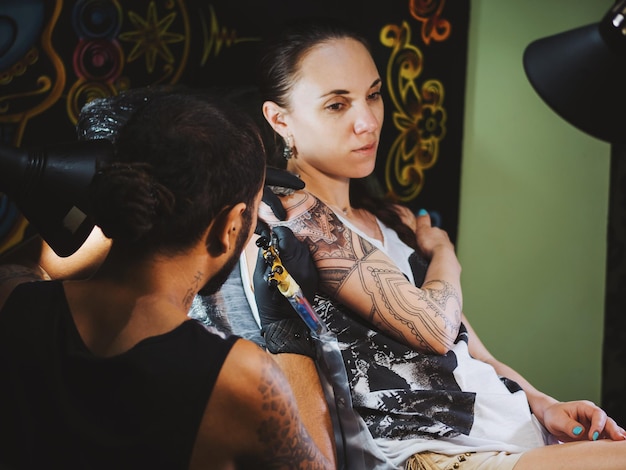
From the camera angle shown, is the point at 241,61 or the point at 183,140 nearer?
the point at 183,140

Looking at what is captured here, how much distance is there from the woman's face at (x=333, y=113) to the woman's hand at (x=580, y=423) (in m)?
0.76

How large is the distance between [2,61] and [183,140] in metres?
1.03

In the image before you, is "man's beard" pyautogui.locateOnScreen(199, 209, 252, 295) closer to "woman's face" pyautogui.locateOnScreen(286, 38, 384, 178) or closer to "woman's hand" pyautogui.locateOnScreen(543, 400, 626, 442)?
"woman's face" pyautogui.locateOnScreen(286, 38, 384, 178)

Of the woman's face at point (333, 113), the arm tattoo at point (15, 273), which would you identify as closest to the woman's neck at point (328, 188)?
the woman's face at point (333, 113)

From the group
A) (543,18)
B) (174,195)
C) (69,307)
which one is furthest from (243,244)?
(543,18)

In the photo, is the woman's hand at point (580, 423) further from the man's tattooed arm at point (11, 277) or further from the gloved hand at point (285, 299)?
the man's tattooed arm at point (11, 277)

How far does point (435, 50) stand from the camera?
2770 mm

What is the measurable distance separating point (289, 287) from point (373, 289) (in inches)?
9.5

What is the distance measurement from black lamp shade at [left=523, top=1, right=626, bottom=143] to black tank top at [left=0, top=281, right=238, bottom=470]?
903mm

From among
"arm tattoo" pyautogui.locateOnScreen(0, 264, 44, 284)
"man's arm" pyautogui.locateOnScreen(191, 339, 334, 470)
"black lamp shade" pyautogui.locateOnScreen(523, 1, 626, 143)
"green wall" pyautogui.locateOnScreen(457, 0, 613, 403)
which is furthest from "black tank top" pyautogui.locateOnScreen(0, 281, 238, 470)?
"green wall" pyautogui.locateOnScreen(457, 0, 613, 403)

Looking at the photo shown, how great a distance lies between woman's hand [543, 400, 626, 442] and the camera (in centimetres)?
174

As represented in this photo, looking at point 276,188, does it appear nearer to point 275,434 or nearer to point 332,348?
point 332,348

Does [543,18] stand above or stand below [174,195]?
above

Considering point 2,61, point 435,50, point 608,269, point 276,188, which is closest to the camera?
point 276,188
